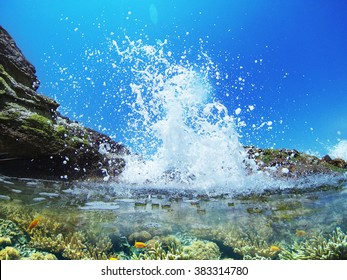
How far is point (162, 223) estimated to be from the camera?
9.43m

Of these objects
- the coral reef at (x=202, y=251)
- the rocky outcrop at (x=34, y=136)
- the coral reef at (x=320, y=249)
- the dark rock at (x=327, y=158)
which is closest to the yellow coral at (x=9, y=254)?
the rocky outcrop at (x=34, y=136)

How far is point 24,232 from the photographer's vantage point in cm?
852

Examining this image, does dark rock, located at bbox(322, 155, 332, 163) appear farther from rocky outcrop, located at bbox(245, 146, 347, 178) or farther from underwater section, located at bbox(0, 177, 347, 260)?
underwater section, located at bbox(0, 177, 347, 260)

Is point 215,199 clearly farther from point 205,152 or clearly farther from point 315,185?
point 315,185

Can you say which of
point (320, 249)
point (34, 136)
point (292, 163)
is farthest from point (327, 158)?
point (34, 136)

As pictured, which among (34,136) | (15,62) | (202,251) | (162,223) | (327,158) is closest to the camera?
(202,251)

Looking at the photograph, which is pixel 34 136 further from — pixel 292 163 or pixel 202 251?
pixel 292 163

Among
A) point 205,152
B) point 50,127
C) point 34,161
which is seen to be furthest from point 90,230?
point 205,152

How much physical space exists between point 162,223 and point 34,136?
16.5 ft

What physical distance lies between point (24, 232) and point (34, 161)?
2670 millimetres

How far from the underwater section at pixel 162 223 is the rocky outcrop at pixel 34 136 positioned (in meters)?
0.58

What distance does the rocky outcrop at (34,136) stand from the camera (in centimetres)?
975

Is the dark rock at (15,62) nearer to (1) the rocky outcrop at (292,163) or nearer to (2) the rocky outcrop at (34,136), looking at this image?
(2) the rocky outcrop at (34,136)

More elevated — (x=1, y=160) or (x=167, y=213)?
(x=1, y=160)
